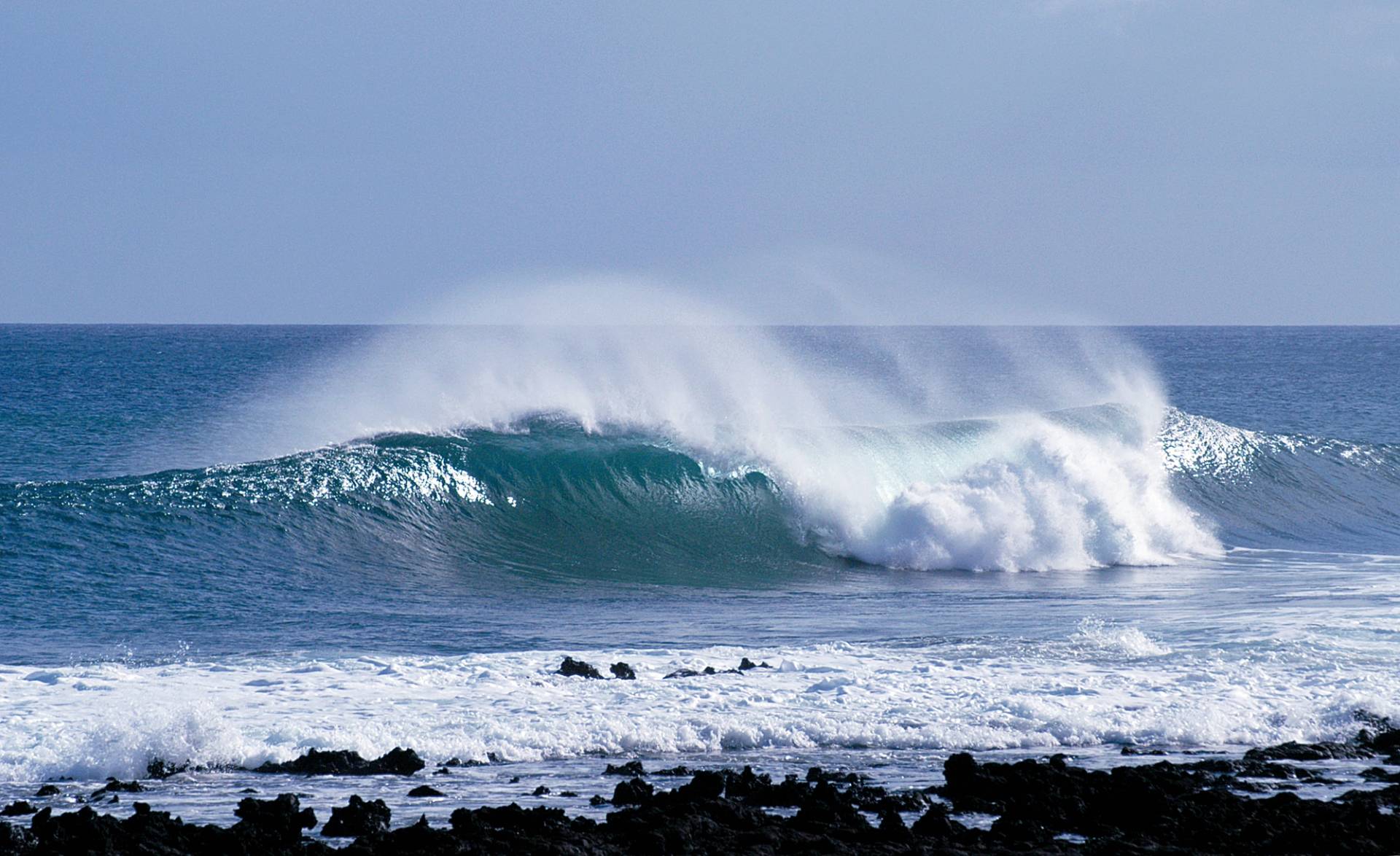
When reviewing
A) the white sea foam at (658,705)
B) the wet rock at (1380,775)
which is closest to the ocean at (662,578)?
the white sea foam at (658,705)

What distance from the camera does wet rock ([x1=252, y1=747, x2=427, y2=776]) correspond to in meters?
7.73

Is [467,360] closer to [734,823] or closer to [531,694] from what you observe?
[531,694]

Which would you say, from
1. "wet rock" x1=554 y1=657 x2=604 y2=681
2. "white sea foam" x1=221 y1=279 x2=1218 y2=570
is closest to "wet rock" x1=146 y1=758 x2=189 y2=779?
"wet rock" x1=554 y1=657 x2=604 y2=681

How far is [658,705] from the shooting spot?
9.05 m

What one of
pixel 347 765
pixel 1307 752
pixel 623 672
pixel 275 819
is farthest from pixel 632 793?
pixel 1307 752

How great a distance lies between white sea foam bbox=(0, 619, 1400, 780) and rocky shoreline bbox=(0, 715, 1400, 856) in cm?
82

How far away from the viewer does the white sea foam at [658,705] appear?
8.12m

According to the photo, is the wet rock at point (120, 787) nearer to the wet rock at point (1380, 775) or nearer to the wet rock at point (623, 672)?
the wet rock at point (623, 672)

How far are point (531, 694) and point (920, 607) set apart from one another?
5.57m

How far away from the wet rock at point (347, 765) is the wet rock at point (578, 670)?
2.11 m

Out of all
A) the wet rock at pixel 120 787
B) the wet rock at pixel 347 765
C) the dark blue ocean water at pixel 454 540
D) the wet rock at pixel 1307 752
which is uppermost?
the dark blue ocean water at pixel 454 540

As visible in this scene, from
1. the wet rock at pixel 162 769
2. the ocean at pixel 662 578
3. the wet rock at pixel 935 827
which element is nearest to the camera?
the wet rock at pixel 935 827

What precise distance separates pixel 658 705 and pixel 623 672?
89cm

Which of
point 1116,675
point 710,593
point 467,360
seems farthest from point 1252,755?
point 467,360
